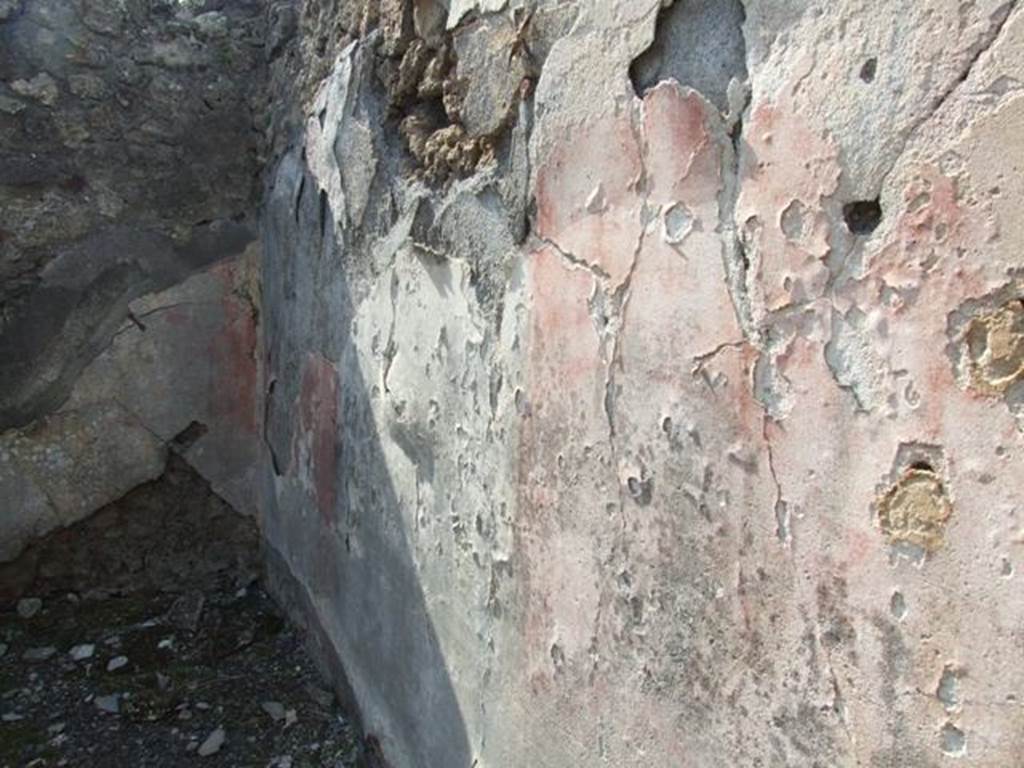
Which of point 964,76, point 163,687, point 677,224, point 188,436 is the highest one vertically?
point 964,76

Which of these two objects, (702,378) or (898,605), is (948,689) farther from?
(702,378)

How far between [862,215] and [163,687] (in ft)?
6.84

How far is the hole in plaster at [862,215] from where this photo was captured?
2.42 ft

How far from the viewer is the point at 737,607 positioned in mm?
899

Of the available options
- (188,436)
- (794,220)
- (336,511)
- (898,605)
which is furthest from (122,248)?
(898,605)

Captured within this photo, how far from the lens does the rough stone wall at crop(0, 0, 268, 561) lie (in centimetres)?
248

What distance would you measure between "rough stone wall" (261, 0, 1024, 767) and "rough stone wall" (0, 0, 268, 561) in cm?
112

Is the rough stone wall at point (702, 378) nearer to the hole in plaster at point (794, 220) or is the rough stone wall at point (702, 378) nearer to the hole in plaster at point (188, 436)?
the hole in plaster at point (794, 220)

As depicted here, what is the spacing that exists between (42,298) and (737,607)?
2.19 metres

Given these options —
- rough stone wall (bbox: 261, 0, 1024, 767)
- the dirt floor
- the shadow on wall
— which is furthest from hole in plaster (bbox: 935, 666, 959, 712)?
the dirt floor

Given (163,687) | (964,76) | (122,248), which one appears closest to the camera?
(964,76)

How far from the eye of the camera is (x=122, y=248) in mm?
2576

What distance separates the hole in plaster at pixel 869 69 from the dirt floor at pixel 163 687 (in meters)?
1.74

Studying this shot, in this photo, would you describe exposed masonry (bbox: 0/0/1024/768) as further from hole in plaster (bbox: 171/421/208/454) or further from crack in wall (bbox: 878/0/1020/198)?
hole in plaster (bbox: 171/421/208/454)
